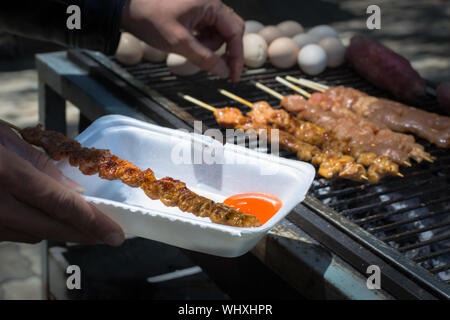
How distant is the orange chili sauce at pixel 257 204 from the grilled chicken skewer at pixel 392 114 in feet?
4.41

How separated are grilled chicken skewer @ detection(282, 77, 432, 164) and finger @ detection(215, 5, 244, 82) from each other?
371mm

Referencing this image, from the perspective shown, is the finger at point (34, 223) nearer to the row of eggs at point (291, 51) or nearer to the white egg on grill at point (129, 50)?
the white egg on grill at point (129, 50)

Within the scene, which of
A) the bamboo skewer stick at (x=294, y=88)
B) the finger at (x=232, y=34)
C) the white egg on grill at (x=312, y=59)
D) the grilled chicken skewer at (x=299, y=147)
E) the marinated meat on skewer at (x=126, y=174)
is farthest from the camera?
the white egg on grill at (x=312, y=59)

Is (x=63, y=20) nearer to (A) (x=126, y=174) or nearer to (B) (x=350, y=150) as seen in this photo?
(A) (x=126, y=174)

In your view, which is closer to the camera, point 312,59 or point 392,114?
point 392,114

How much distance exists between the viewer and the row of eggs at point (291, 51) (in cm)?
363

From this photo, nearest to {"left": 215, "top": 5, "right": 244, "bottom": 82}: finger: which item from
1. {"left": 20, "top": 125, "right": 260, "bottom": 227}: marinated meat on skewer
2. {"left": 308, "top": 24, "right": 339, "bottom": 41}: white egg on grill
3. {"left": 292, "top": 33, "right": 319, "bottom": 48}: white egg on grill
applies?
{"left": 292, "top": 33, "right": 319, "bottom": 48}: white egg on grill

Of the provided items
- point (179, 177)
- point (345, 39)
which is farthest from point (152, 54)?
point (345, 39)

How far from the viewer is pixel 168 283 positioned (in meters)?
3.72

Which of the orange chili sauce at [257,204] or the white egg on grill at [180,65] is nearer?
the orange chili sauce at [257,204]

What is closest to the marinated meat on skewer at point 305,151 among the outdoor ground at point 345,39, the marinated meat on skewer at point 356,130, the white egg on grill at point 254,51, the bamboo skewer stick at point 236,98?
the bamboo skewer stick at point 236,98

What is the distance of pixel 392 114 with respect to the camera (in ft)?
10.3

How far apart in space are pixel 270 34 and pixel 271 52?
0.86ft
